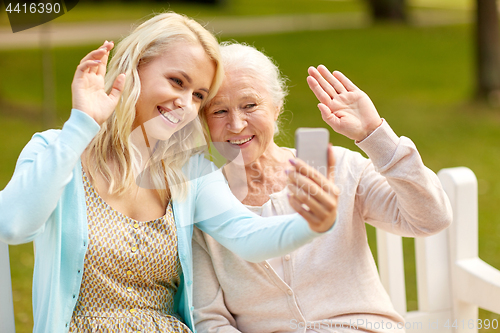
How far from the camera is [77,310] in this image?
6.75ft

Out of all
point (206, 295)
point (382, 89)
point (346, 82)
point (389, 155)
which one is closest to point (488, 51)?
point (382, 89)

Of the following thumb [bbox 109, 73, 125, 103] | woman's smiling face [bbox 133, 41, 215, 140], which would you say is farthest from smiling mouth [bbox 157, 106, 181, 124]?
thumb [bbox 109, 73, 125, 103]

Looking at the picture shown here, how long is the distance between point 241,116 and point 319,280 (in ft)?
2.45

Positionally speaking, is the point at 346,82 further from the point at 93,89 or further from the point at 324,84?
the point at 93,89

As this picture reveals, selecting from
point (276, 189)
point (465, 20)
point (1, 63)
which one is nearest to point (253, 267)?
point (276, 189)

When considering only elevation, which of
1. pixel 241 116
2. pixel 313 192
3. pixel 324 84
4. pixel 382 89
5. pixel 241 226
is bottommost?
pixel 382 89

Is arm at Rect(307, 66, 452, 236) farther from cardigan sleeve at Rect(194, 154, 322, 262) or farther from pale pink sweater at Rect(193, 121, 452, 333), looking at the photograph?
cardigan sleeve at Rect(194, 154, 322, 262)

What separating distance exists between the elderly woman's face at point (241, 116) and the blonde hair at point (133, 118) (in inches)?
2.7

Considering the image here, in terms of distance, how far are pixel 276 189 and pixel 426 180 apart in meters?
0.64

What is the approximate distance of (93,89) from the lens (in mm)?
1869

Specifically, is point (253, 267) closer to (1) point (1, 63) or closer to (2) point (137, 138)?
(2) point (137, 138)

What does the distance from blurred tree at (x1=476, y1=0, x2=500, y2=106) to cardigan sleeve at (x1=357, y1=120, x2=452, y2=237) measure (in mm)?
7126

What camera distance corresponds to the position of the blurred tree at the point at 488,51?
8.35 meters

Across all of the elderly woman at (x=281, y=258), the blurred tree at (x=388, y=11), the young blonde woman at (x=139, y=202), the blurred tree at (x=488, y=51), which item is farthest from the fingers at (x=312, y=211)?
the blurred tree at (x=388, y=11)
